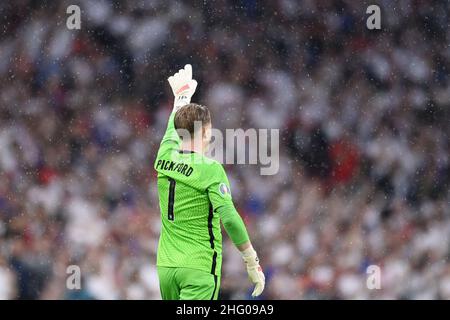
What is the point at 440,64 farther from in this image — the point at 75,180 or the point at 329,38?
the point at 75,180

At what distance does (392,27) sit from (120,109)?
2473mm

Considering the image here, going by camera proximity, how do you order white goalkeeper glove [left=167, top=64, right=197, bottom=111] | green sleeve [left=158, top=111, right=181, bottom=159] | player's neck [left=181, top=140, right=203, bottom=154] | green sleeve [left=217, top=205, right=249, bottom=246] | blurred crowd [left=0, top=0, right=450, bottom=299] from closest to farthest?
green sleeve [left=217, top=205, right=249, bottom=246], player's neck [left=181, top=140, right=203, bottom=154], green sleeve [left=158, top=111, right=181, bottom=159], white goalkeeper glove [left=167, top=64, right=197, bottom=111], blurred crowd [left=0, top=0, right=450, bottom=299]

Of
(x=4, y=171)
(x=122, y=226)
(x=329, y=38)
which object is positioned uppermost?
(x=329, y=38)

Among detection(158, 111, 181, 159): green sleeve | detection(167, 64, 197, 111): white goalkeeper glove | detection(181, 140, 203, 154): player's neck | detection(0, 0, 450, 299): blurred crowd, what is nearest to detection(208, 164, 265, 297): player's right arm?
detection(181, 140, 203, 154): player's neck

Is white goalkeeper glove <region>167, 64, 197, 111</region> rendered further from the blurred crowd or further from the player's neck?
the blurred crowd

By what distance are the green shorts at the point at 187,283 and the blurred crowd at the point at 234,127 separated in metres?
3.55

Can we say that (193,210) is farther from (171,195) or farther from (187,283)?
(187,283)

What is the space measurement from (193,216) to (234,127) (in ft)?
12.1

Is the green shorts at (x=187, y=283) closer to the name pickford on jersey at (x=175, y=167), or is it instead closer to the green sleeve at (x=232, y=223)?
the green sleeve at (x=232, y=223)

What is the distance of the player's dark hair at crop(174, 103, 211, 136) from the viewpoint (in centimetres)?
374

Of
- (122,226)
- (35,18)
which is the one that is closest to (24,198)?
(122,226)

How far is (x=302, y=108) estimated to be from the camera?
7531 mm

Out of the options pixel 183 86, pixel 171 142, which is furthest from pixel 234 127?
pixel 171 142

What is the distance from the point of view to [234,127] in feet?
24.4
